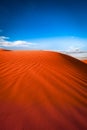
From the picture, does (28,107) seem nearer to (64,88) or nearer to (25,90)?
(25,90)

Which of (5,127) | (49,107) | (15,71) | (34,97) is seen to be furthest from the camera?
(15,71)

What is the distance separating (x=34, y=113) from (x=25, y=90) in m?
1.14

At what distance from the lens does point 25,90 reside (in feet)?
14.3

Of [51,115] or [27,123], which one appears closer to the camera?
[27,123]

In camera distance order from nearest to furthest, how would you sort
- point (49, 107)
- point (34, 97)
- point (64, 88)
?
point (49, 107), point (34, 97), point (64, 88)

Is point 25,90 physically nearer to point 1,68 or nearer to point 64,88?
point 64,88

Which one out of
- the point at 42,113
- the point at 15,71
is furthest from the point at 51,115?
the point at 15,71

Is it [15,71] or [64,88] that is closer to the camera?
[64,88]

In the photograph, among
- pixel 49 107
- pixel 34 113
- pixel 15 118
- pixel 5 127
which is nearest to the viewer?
pixel 5 127

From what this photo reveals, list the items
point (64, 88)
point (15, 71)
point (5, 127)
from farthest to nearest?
point (15, 71) → point (64, 88) → point (5, 127)

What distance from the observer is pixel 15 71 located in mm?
5973

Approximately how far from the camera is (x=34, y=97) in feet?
13.1

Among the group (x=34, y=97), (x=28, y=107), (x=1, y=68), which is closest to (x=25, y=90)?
(x=34, y=97)

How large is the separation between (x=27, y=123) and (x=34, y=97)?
3.48ft
